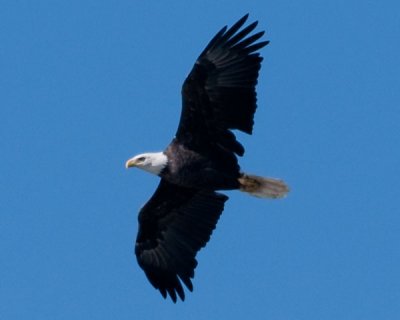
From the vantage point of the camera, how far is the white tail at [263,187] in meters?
17.6

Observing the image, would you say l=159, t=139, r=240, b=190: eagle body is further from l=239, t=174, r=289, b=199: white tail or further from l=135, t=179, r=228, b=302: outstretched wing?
l=135, t=179, r=228, b=302: outstretched wing

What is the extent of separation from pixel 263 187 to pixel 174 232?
1.35 m

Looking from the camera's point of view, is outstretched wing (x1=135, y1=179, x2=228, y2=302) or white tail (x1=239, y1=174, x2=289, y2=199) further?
Result: outstretched wing (x1=135, y1=179, x2=228, y2=302)

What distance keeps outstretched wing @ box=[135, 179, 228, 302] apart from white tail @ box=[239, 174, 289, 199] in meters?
0.49

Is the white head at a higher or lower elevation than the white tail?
higher

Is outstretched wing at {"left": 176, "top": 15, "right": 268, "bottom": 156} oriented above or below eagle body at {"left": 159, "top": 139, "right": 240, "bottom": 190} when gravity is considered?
above

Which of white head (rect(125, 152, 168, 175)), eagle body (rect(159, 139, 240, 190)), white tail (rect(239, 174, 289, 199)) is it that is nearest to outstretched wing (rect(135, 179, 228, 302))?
white tail (rect(239, 174, 289, 199))

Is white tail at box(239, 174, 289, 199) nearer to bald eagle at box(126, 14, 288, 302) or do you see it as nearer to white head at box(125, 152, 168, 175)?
bald eagle at box(126, 14, 288, 302)

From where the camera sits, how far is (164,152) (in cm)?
1739

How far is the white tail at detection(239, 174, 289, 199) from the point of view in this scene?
17.6 m

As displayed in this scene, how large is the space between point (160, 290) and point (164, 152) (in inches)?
74.3

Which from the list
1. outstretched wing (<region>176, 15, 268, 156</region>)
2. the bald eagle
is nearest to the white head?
the bald eagle

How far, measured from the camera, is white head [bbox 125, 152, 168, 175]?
17328 mm

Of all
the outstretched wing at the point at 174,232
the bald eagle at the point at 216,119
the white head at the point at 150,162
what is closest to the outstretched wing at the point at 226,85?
the bald eagle at the point at 216,119
